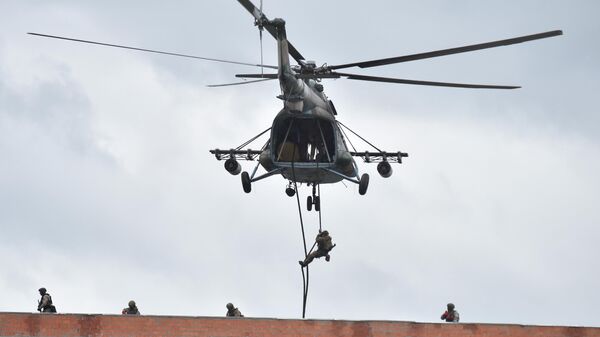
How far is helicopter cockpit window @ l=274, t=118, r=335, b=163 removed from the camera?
140 ft

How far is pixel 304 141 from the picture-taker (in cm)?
4303

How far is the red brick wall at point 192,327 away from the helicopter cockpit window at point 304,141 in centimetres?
1196

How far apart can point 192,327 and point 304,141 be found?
13.1 meters

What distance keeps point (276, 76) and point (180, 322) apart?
13.9 meters

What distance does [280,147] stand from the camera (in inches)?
1684

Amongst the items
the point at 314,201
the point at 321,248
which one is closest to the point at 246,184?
the point at 314,201

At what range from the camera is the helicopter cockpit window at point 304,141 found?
42.7 metres

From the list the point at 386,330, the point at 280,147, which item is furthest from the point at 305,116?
the point at 386,330

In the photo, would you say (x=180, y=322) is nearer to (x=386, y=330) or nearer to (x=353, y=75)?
(x=386, y=330)

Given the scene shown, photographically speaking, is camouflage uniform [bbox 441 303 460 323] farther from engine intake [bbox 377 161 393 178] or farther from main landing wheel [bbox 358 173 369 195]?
engine intake [bbox 377 161 393 178]

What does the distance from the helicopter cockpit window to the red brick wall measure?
11961 millimetres

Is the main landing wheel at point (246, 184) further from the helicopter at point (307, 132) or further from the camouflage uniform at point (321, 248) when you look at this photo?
the camouflage uniform at point (321, 248)

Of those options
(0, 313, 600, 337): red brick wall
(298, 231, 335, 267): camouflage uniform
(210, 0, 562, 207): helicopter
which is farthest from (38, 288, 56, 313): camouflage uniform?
(210, 0, 562, 207): helicopter

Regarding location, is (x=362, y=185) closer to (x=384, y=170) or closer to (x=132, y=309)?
(x=384, y=170)
